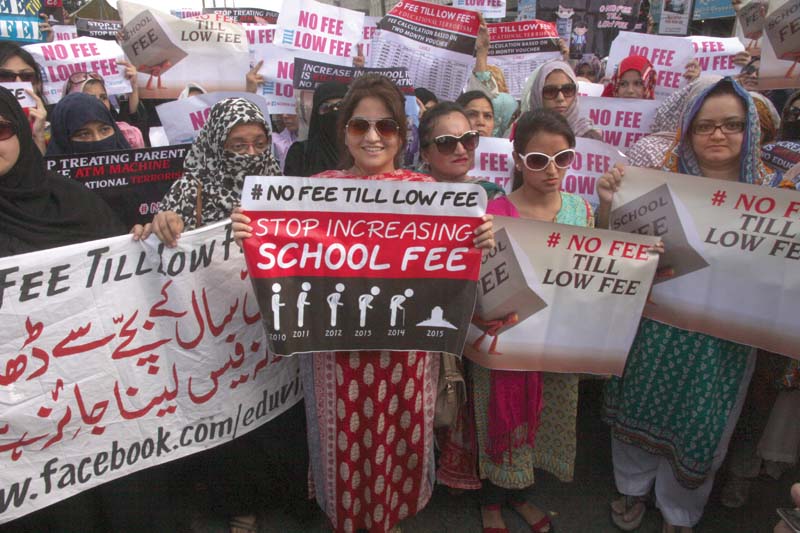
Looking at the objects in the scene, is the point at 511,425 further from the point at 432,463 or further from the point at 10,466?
the point at 10,466

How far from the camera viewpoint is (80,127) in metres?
3.39

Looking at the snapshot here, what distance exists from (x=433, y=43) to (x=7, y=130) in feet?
10.8

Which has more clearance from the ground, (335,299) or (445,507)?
(335,299)

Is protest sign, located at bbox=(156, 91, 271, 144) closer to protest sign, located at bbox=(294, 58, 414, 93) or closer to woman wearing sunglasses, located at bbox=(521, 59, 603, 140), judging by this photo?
protest sign, located at bbox=(294, 58, 414, 93)

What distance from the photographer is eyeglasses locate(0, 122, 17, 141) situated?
2008 millimetres

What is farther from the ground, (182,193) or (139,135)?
(139,135)

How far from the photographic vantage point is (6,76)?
4172mm

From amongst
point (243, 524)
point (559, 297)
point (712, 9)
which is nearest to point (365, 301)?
point (559, 297)

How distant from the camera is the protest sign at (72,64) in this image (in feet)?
15.6

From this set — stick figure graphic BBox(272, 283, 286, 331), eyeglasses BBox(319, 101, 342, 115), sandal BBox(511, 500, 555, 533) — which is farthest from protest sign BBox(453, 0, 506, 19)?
sandal BBox(511, 500, 555, 533)

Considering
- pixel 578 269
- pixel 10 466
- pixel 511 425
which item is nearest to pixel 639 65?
pixel 578 269

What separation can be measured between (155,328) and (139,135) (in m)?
2.72

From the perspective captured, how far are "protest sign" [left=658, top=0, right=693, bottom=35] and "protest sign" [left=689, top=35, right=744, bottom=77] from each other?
177 inches

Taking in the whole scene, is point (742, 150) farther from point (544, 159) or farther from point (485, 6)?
point (485, 6)
